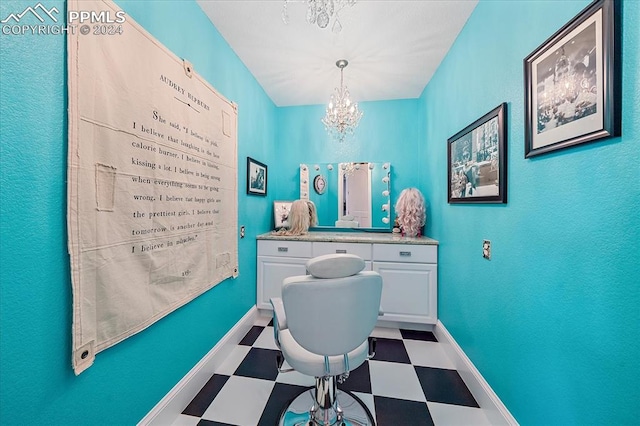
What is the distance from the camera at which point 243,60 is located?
210cm

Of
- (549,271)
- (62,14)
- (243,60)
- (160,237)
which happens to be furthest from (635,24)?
(243,60)

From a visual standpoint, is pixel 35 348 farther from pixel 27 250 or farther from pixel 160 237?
pixel 160 237

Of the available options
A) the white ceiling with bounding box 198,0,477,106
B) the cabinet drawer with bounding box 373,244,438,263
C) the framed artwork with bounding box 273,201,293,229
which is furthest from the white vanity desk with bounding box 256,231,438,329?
the white ceiling with bounding box 198,0,477,106

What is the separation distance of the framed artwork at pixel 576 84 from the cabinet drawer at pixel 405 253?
1.30m

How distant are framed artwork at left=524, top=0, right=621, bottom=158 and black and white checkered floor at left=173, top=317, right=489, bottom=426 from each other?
59.9 inches

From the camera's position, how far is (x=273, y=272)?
95.3 inches

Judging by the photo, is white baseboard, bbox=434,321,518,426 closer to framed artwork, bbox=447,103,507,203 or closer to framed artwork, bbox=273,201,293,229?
framed artwork, bbox=447,103,507,203

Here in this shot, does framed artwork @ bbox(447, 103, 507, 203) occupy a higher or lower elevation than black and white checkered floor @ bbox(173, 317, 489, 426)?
higher

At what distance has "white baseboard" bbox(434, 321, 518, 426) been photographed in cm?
120

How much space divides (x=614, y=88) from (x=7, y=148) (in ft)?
6.13

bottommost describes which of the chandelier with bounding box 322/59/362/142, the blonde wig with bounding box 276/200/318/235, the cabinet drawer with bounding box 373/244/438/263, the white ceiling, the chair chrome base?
the chair chrome base

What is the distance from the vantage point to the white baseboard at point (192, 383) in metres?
1.20

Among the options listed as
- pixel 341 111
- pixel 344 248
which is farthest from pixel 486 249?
pixel 341 111

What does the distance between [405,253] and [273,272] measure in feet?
4.53
